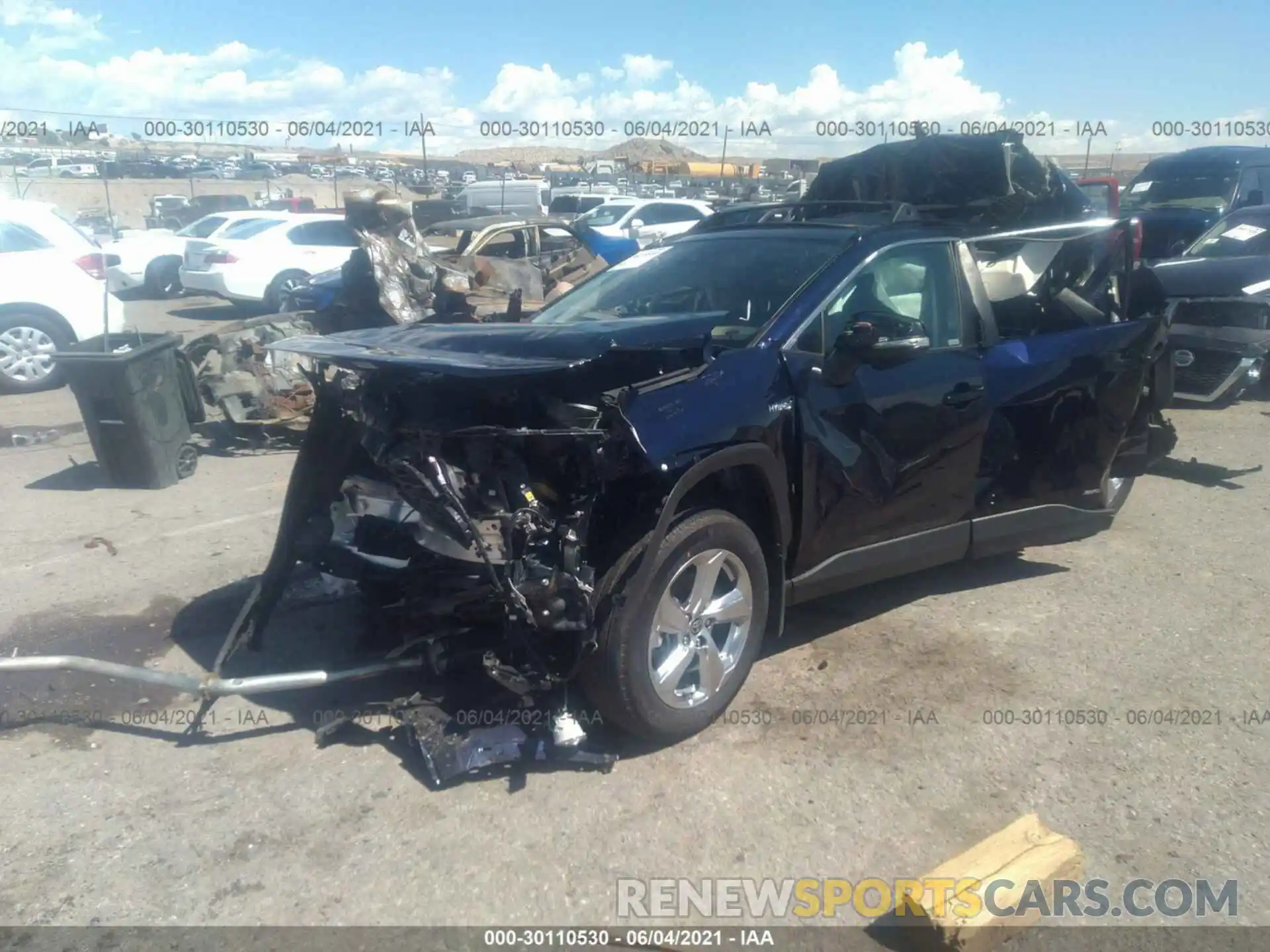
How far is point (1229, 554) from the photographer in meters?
5.75

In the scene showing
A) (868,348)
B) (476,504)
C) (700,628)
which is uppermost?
(868,348)

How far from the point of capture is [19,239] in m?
10.5

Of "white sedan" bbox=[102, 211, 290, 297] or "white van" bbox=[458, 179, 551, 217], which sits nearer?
"white sedan" bbox=[102, 211, 290, 297]

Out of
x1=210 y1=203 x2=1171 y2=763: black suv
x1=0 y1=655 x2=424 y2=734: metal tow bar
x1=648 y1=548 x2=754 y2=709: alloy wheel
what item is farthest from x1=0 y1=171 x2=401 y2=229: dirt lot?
x1=648 y1=548 x2=754 y2=709: alloy wheel

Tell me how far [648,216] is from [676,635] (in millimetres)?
18234

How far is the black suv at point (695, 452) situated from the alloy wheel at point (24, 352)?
7.62 m

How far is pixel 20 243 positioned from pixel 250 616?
26.7ft

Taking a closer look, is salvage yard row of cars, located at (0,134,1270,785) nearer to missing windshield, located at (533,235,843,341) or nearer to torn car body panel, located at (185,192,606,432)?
missing windshield, located at (533,235,843,341)

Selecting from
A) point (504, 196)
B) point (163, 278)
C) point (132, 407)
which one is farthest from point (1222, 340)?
point (504, 196)

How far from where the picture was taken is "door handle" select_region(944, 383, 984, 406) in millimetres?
4531

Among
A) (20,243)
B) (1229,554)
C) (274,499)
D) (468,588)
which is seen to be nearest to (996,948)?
(468,588)

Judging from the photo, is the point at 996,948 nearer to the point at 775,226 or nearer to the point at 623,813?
the point at 623,813

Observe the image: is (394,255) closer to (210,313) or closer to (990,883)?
(210,313)

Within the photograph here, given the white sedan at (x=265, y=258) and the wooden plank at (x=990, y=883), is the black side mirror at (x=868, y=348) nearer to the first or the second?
the wooden plank at (x=990, y=883)
